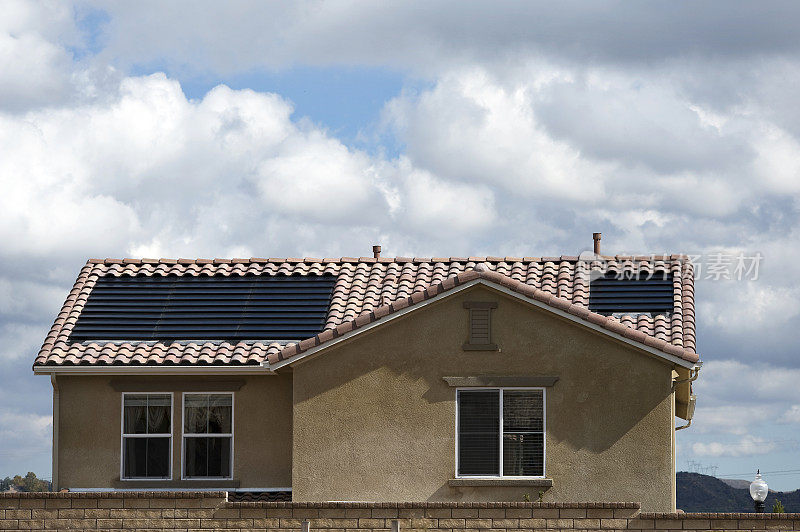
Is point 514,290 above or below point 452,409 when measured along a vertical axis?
above

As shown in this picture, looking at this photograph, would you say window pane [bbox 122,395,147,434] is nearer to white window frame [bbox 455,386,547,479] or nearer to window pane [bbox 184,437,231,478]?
window pane [bbox 184,437,231,478]

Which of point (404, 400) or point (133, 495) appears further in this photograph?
point (404, 400)

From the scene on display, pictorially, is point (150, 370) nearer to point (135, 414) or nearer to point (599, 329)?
point (135, 414)

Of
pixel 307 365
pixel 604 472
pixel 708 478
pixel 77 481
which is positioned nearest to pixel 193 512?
pixel 307 365

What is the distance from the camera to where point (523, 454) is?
20406 millimetres

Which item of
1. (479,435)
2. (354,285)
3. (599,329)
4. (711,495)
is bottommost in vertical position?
(711,495)

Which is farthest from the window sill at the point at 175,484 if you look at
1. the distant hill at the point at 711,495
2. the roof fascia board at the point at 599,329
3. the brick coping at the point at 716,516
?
the distant hill at the point at 711,495

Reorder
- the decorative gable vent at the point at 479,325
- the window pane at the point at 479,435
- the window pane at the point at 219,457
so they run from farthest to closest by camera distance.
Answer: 1. the window pane at the point at 219,457
2. the decorative gable vent at the point at 479,325
3. the window pane at the point at 479,435

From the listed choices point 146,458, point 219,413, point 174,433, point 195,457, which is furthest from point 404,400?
point 146,458

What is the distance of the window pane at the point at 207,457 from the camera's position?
73.5 feet

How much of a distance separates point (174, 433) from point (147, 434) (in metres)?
0.54

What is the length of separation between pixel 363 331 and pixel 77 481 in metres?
6.78

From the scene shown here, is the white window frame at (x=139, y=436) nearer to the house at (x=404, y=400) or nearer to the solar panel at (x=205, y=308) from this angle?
the house at (x=404, y=400)

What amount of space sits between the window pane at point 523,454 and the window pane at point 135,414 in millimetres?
7317
